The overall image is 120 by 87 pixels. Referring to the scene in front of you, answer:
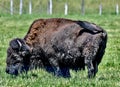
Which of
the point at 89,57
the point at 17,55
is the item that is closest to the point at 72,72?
the point at 89,57

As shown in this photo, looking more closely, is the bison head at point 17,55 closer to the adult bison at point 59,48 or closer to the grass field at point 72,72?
the adult bison at point 59,48

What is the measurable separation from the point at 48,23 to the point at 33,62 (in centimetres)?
119

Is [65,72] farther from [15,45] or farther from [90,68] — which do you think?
[15,45]

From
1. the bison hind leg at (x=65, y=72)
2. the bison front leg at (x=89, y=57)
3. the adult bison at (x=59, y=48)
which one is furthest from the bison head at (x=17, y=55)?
the bison front leg at (x=89, y=57)

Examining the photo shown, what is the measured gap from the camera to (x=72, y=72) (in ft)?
41.9

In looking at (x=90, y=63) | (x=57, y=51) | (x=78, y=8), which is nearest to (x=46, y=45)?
(x=57, y=51)

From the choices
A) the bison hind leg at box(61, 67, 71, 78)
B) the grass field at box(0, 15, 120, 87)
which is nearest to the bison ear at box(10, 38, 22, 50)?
the grass field at box(0, 15, 120, 87)

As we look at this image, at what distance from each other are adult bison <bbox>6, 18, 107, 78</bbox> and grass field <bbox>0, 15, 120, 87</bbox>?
287 millimetres

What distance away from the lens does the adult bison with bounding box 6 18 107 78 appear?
1181 centimetres

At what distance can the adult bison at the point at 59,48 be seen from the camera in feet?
Answer: 38.8

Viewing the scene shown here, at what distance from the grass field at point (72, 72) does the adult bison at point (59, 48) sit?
29 cm

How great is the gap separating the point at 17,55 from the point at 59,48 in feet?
4.14

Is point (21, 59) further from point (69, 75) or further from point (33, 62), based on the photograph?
point (69, 75)

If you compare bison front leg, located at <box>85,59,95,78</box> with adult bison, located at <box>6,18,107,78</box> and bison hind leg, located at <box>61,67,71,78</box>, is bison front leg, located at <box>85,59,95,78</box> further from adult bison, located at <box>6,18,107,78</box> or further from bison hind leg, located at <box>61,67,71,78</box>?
bison hind leg, located at <box>61,67,71,78</box>
